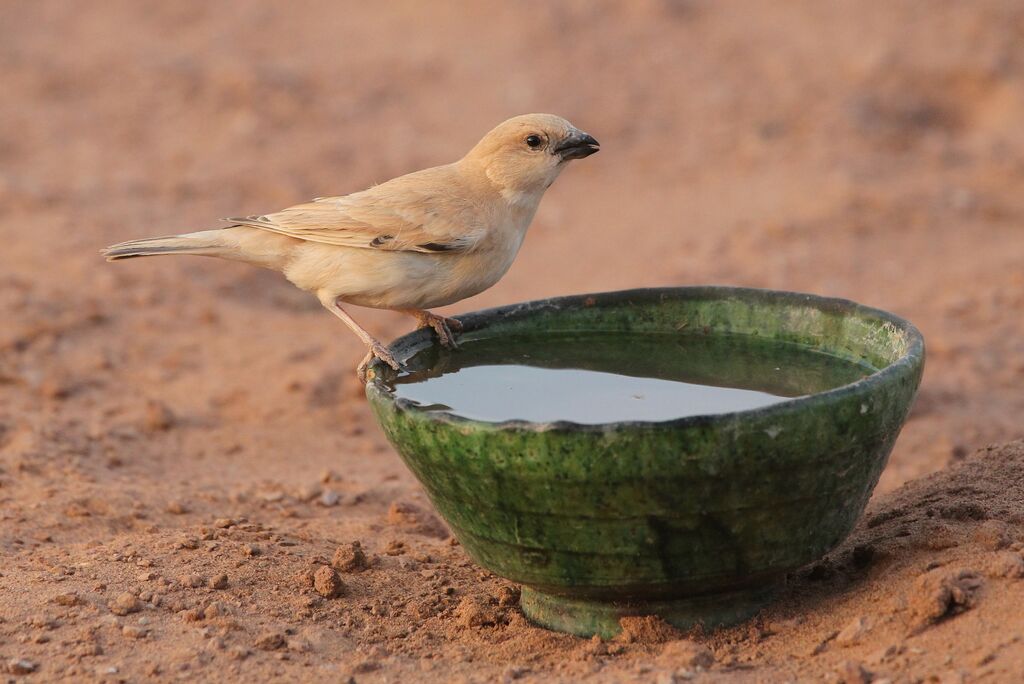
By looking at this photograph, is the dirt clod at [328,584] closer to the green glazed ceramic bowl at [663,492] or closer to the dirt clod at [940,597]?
the green glazed ceramic bowl at [663,492]

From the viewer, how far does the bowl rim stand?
3947 millimetres

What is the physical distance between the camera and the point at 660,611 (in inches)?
182

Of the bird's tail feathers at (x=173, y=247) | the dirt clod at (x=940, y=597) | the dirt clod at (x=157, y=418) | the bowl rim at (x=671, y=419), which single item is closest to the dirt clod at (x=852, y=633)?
the dirt clod at (x=940, y=597)

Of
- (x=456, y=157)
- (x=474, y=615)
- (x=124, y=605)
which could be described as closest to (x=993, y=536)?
(x=474, y=615)

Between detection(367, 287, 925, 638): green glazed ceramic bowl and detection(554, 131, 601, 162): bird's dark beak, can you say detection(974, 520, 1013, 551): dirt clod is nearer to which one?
detection(367, 287, 925, 638): green glazed ceramic bowl

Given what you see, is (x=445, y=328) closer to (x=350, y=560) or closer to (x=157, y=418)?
(x=350, y=560)

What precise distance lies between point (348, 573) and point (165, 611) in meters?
0.85

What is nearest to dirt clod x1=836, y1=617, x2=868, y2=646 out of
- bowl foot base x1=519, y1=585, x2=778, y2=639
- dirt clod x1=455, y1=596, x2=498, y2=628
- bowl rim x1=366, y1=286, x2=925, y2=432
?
bowl foot base x1=519, y1=585, x2=778, y2=639

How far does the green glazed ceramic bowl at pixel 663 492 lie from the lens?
3.98 metres

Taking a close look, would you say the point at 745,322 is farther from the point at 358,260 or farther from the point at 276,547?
the point at 276,547

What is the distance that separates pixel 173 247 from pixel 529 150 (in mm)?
1665

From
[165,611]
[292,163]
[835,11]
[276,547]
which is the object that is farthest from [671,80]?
[165,611]

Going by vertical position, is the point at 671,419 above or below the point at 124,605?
above

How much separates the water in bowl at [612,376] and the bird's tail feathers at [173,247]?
131 cm
